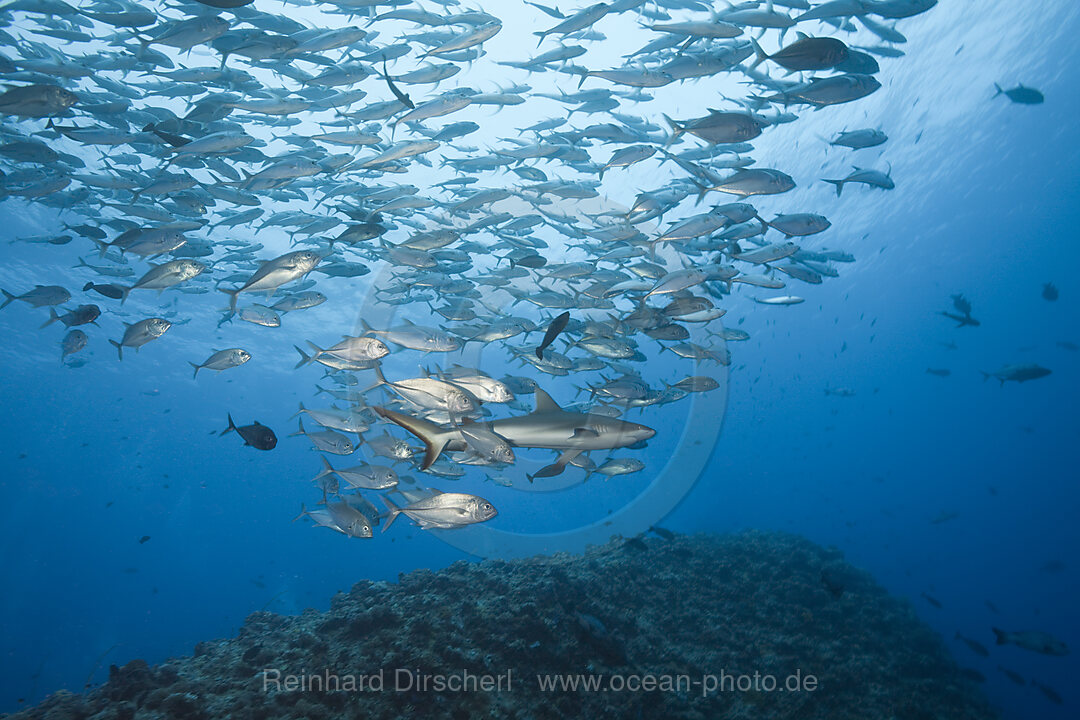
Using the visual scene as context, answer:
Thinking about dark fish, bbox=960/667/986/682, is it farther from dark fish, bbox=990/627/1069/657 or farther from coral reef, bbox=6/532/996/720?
dark fish, bbox=990/627/1069/657

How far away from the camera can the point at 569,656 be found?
5887mm

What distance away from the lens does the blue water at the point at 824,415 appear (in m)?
22.3

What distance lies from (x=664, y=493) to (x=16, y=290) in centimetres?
4250

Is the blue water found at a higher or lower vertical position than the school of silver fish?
lower

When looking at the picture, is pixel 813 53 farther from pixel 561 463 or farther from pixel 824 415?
pixel 824 415

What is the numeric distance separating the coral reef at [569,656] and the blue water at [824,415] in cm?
361

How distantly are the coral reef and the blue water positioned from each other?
361cm

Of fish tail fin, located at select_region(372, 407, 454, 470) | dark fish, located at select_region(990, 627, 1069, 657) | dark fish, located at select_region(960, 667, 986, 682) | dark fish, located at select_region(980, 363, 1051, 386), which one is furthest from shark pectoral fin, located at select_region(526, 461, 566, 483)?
dark fish, located at select_region(980, 363, 1051, 386)

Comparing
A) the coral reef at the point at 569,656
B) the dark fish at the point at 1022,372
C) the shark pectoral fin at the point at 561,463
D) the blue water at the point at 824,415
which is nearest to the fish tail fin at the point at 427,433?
the shark pectoral fin at the point at 561,463

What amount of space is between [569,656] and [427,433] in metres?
4.85

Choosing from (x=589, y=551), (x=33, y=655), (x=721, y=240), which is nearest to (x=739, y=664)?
(x=589, y=551)

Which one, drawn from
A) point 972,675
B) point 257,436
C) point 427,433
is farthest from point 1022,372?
point 257,436

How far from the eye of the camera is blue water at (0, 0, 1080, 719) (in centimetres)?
2228

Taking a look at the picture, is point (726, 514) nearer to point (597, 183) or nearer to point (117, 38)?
point (597, 183)
